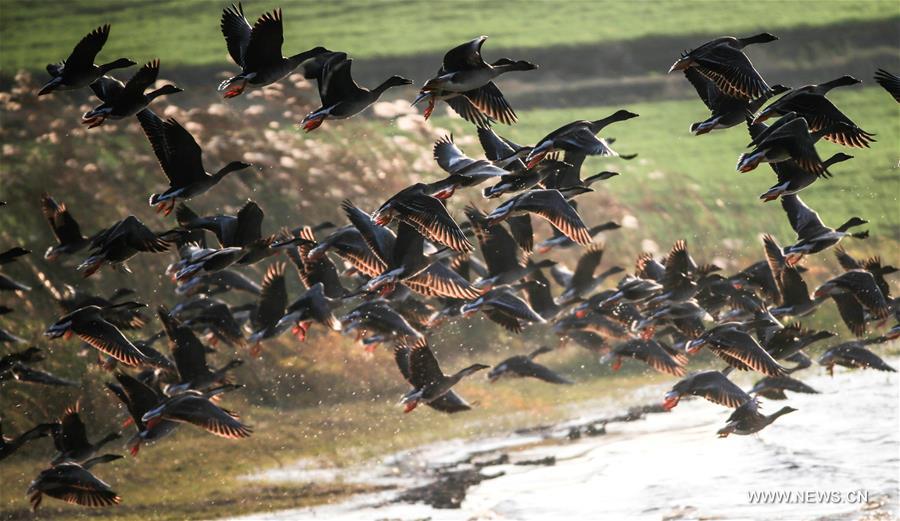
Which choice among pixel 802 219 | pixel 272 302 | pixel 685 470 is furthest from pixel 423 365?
pixel 685 470

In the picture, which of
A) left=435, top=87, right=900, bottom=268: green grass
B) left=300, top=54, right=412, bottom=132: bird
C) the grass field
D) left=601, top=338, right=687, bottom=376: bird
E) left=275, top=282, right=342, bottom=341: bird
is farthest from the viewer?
left=435, top=87, right=900, bottom=268: green grass

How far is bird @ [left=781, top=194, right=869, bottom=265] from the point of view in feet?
16.9

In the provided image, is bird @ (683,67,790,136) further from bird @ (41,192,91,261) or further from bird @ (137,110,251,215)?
bird @ (41,192,91,261)

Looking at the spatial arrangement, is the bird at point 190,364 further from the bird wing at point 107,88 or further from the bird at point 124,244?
→ the bird wing at point 107,88

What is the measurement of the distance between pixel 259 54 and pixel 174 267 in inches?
78.7

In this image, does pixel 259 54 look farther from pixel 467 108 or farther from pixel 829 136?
pixel 829 136

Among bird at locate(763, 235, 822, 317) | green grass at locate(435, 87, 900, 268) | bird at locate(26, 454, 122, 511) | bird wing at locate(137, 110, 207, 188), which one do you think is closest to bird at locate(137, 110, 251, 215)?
bird wing at locate(137, 110, 207, 188)

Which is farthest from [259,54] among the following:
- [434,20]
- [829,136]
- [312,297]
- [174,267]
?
[434,20]

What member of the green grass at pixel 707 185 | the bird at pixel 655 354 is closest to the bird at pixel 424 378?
the bird at pixel 655 354

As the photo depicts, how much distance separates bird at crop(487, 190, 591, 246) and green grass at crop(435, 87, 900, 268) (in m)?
5.83

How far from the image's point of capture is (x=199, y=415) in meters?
5.18

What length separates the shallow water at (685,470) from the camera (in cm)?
664

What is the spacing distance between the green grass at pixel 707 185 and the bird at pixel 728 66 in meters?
6.11

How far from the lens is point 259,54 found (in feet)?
15.6
